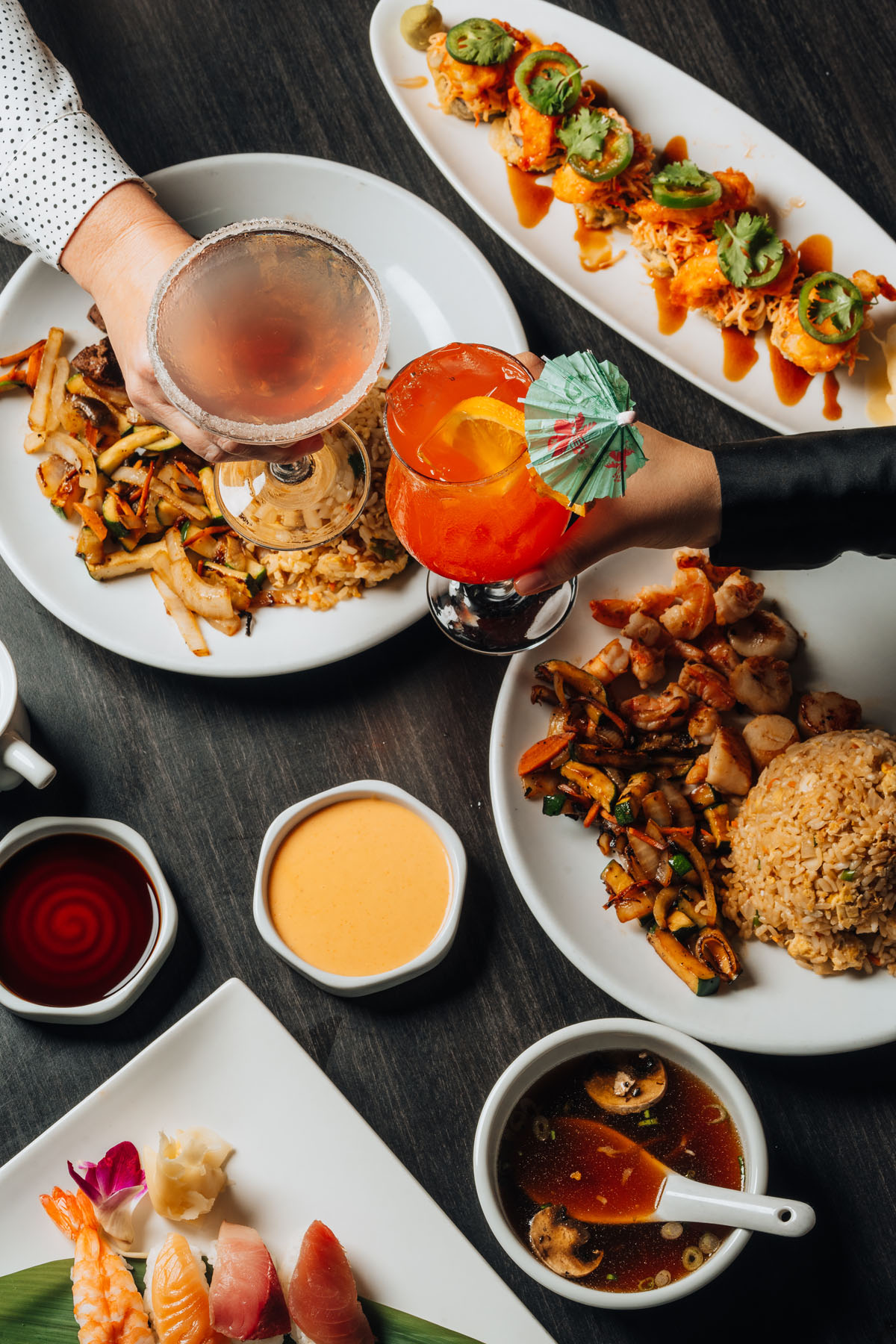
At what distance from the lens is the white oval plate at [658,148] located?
6.17 ft

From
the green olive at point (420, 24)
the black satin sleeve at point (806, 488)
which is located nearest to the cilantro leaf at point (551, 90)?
the green olive at point (420, 24)

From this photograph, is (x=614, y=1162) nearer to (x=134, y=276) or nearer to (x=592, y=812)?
(x=592, y=812)

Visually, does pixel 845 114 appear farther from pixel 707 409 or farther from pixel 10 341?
pixel 10 341

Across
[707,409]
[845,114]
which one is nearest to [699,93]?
[845,114]

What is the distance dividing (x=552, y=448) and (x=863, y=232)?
3.87 ft

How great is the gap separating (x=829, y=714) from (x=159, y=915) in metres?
1.27

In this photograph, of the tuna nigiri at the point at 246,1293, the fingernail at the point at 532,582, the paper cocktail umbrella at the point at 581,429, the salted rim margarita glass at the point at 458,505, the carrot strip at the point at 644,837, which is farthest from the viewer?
the carrot strip at the point at 644,837

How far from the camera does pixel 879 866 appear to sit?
162 centimetres

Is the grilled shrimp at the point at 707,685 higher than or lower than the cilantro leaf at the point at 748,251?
lower

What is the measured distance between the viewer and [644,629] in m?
1.74

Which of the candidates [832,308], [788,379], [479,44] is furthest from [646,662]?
[479,44]

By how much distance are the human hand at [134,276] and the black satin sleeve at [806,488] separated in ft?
2.17

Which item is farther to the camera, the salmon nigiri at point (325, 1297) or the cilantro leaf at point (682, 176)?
the cilantro leaf at point (682, 176)

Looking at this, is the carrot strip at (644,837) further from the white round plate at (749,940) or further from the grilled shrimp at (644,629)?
the grilled shrimp at (644,629)
